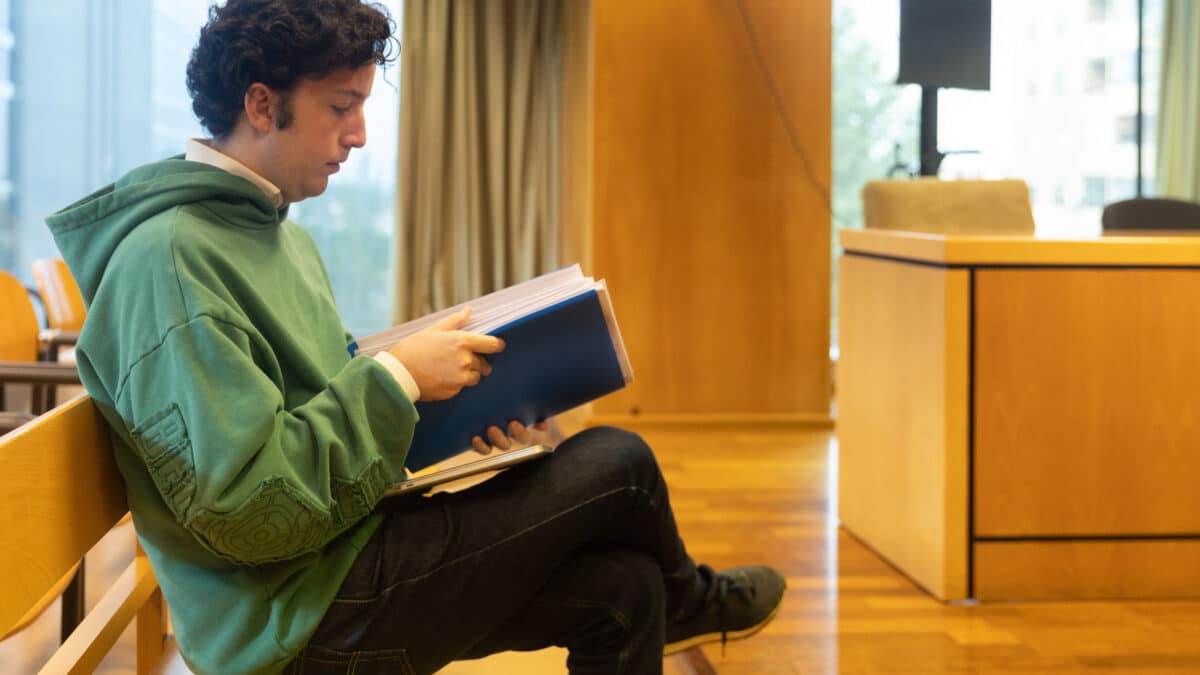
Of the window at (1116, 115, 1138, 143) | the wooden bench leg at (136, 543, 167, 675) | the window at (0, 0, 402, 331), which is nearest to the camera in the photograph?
the wooden bench leg at (136, 543, 167, 675)

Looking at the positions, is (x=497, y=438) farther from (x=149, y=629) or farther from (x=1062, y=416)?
(x=1062, y=416)

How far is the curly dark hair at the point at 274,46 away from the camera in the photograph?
1307 millimetres

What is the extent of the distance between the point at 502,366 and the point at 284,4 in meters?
0.43

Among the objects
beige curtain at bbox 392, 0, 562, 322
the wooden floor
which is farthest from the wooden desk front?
beige curtain at bbox 392, 0, 562, 322

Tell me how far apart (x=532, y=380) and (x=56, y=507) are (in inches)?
20.4

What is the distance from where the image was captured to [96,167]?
19.8 feet

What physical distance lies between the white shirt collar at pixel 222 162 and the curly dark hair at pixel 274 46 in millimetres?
35

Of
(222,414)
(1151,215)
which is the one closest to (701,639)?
(222,414)

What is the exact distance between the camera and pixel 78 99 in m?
6.01

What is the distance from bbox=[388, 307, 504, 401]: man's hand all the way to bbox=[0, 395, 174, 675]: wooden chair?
0.98 ft

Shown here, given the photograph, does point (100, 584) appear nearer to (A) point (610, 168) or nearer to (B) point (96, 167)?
(A) point (610, 168)

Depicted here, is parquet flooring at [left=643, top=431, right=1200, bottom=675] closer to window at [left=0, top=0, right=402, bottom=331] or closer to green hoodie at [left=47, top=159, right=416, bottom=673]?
green hoodie at [left=47, top=159, right=416, bottom=673]

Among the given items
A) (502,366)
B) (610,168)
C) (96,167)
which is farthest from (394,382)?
(96,167)

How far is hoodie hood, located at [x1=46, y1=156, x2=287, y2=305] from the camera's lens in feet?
4.06
